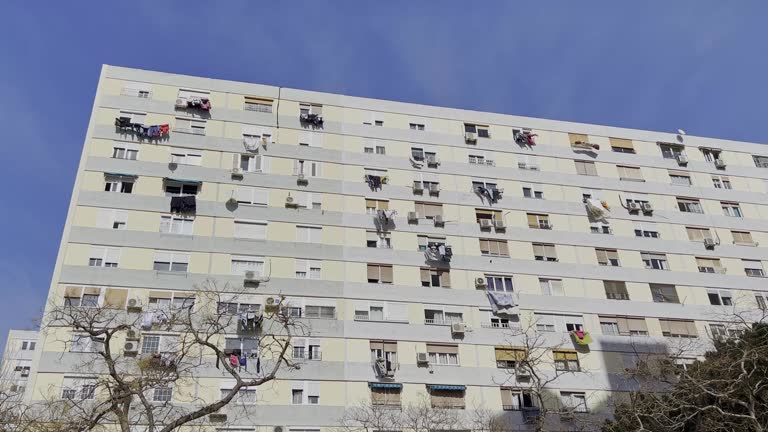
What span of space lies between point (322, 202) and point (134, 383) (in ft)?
63.5

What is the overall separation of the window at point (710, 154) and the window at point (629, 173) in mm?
5883

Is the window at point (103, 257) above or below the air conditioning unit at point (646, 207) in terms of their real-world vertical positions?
below

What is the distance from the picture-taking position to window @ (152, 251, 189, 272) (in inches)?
1310

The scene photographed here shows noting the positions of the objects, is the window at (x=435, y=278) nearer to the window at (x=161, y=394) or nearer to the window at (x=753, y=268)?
the window at (x=161, y=394)

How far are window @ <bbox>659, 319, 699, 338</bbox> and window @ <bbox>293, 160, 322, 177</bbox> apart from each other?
854 inches

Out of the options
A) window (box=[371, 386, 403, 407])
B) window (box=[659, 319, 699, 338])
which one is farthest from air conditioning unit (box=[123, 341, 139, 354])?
window (box=[659, 319, 699, 338])

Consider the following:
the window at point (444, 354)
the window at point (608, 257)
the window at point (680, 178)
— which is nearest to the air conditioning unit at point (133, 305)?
the window at point (444, 354)

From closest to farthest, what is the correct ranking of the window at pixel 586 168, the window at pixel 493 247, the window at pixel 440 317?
the window at pixel 440 317, the window at pixel 493 247, the window at pixel 586 168

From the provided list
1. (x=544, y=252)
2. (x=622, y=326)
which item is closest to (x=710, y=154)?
(x=544, y=252)

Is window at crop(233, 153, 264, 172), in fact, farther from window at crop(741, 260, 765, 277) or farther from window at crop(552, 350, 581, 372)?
window at crop(741, 260, 765, 277)

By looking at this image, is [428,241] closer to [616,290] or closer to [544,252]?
[544,252]

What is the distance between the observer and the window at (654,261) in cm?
3988

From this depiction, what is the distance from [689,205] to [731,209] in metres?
3.21

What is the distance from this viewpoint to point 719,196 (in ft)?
144
